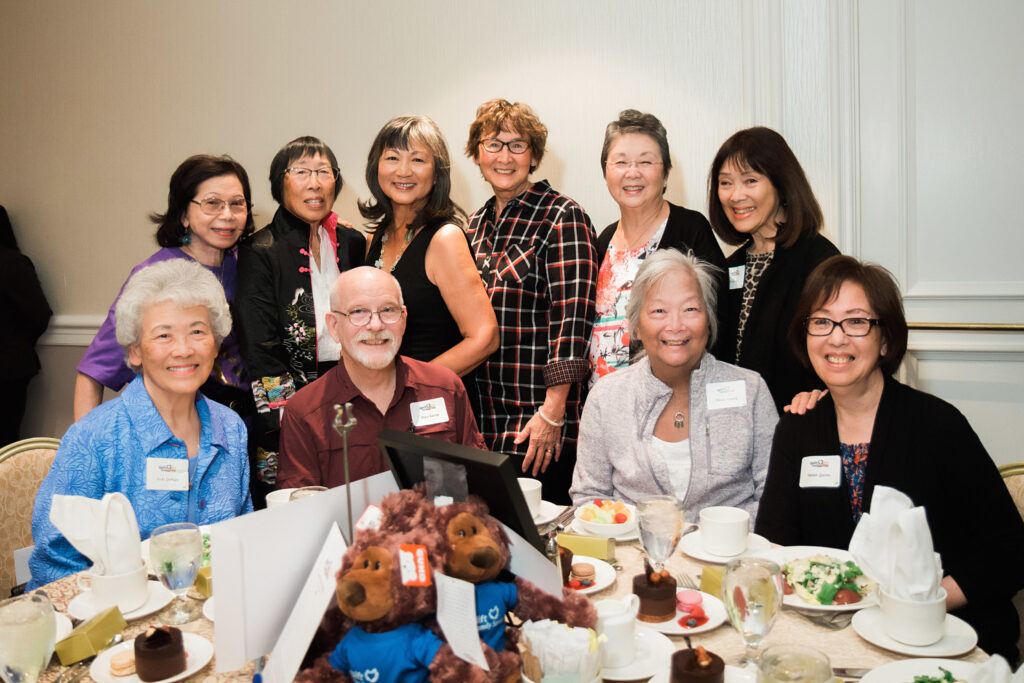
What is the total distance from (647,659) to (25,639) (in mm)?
999

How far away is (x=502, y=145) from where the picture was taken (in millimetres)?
3066

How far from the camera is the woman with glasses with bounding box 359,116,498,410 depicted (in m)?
2.95

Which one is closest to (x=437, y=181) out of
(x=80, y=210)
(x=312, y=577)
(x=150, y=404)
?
(x=150, y=404)

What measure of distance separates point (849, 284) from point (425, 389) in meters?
1.26

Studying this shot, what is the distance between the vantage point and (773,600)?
123cm

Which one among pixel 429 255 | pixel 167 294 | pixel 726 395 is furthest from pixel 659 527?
pixel 429 255

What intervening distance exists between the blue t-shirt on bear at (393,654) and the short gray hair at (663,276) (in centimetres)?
151

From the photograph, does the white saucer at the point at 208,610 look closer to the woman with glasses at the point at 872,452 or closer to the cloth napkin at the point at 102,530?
the cloth napkin at the point at 102,530

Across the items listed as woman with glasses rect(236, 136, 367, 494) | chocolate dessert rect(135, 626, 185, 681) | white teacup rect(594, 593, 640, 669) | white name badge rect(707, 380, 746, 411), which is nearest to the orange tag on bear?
white teacup rect(594, 593, 640, 669)

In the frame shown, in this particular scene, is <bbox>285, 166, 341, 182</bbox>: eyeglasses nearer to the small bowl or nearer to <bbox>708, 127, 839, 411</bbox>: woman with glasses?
<bbox>708, 127, 839, 411</bbox>: woman with glasses

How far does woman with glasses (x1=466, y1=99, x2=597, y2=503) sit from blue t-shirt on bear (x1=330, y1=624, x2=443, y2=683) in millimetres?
1824

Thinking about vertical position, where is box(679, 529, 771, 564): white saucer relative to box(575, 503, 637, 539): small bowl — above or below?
below

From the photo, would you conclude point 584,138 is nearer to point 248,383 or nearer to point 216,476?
point 248,383

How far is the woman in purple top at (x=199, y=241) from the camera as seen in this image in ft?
9.57
